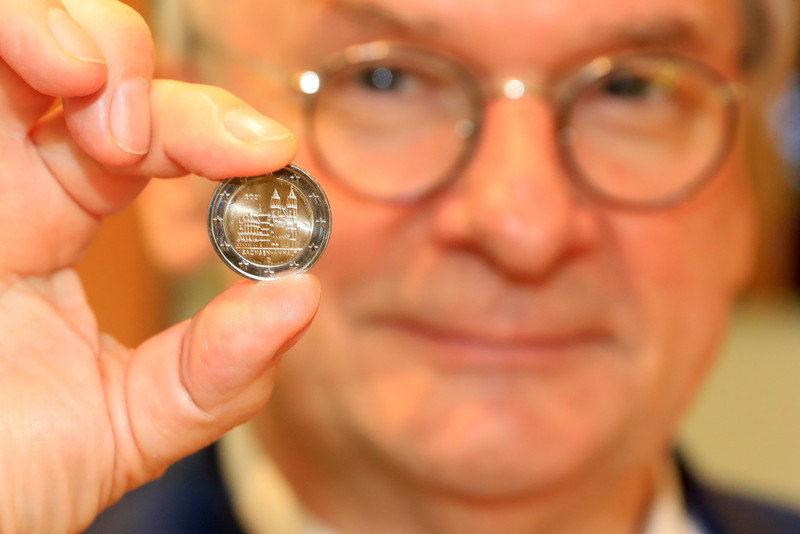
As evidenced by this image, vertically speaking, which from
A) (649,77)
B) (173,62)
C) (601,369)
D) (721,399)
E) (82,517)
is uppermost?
(649,77)

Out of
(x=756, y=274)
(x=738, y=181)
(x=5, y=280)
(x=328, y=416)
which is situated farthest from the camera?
(x=756, y=274)

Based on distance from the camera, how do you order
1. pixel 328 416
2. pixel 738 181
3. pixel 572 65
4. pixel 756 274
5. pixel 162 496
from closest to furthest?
pixel 572 65, pixel 328 416, pixel 738 181, pixel 162 496, pixel 756 274

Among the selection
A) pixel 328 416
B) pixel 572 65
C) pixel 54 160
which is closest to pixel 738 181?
pixel 572 65

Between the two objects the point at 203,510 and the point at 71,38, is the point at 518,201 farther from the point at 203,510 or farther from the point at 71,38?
the point at 203,510

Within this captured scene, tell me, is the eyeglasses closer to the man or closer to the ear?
the man

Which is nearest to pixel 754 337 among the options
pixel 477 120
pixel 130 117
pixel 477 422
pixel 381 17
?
pixel 477 422

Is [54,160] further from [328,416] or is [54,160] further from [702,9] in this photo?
[702,9]

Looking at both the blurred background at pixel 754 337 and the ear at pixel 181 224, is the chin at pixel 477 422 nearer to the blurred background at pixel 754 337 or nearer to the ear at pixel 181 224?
the ear at pixel 181 224
